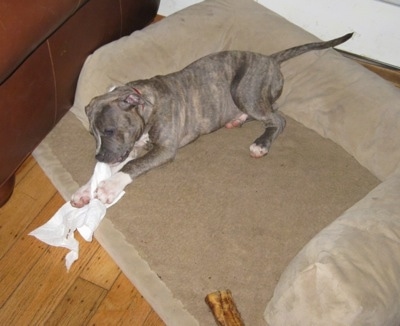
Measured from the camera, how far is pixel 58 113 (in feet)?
10.1

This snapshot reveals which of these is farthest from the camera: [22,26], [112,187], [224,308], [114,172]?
[114,172]

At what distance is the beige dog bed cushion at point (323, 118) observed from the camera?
2023 mm

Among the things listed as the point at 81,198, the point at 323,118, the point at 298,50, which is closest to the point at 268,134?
the point at 323,118

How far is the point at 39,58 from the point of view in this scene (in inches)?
103

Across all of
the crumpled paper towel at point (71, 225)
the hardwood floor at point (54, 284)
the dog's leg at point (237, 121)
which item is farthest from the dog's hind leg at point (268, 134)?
the hardwood floor at point (54, 284)

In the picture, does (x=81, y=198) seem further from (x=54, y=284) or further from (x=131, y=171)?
(x=54, y=284)

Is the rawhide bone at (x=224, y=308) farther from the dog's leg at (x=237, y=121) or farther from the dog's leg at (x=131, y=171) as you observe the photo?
the dog's leg at (x=237, y=121)

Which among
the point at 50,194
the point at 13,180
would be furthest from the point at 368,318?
the point at 13,180

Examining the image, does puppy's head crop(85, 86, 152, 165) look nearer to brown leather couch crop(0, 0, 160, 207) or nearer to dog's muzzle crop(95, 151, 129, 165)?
dog's muzzle crop(95, 151, 129, 165)

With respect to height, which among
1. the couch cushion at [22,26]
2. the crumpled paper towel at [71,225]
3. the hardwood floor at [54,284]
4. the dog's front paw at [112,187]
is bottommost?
the hardwood floor at [54,284]

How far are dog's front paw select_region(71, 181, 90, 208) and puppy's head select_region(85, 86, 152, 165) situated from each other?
0.21 m

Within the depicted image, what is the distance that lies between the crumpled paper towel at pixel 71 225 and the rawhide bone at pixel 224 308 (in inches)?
30.8

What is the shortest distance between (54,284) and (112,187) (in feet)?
2.00

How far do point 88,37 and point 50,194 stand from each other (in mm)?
1024
